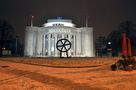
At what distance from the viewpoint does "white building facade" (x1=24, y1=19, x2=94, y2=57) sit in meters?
105

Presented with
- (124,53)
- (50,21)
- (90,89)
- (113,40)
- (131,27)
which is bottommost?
(90,89)

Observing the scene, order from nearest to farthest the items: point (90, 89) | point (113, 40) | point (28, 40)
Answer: point (90, 89), point (113, 40), point (28, 40)

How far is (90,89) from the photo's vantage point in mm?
10273

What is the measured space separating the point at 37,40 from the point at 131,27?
60.1 meters

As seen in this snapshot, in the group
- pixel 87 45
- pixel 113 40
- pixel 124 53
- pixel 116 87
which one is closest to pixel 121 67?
pixel 124 53

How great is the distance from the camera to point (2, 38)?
208ft

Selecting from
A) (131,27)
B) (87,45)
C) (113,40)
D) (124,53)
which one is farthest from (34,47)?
(124,53)

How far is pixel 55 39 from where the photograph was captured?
4124 inches

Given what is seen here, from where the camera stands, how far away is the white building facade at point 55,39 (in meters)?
105

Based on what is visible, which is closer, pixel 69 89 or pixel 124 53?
pixel 69 89

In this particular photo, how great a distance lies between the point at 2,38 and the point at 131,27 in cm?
4775

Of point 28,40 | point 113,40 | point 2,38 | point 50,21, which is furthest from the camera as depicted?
point 50,21

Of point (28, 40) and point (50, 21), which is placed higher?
point (50, 21)

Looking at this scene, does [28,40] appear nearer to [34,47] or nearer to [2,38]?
[34,47]
